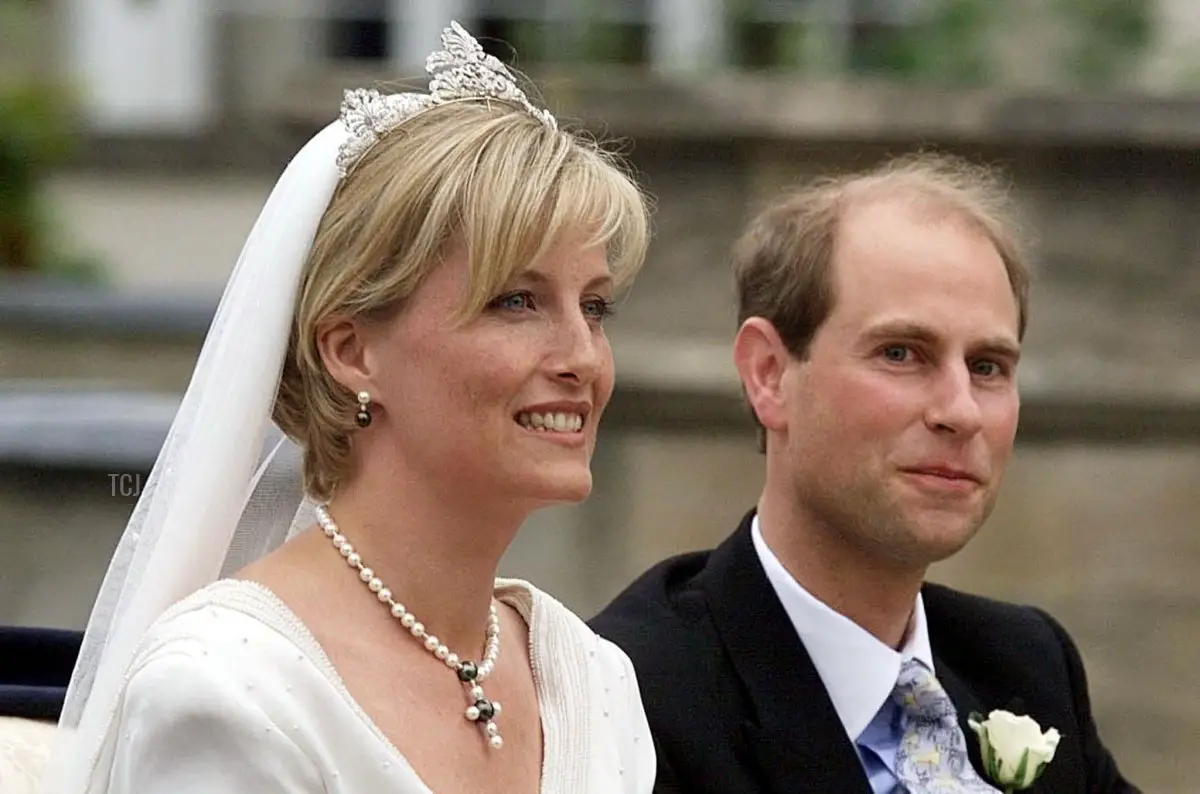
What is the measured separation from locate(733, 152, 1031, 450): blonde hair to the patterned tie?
47 centimetres

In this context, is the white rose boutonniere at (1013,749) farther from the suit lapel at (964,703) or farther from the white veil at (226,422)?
the white veil at (226,422)

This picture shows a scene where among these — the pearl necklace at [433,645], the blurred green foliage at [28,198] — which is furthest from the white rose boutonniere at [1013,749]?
the blurred green foliage at [28,198]

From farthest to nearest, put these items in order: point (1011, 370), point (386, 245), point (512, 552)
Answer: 1. point (512, 552)
2. point (1011, 370)
3. point (386, 245)

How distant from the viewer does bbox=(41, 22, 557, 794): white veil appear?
2.27 metres

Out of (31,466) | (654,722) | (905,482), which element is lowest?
(31,466)

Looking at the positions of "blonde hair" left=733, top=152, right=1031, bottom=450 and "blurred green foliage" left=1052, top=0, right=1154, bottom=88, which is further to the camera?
"blurred green foliage" left=1052, top=0, right=1154, bottom=88

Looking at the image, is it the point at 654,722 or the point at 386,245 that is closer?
the point at 386,245

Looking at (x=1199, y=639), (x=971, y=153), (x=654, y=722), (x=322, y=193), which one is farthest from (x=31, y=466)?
(x=1199, y=639)

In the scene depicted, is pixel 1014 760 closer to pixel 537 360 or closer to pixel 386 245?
pixel 537 360

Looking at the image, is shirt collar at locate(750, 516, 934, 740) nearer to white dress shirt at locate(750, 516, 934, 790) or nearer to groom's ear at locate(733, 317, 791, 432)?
white dress shirt at locate(750, 516, 934, 790)

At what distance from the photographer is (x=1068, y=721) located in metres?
3.23

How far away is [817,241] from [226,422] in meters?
1.17

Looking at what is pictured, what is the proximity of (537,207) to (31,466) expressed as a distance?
258 cm

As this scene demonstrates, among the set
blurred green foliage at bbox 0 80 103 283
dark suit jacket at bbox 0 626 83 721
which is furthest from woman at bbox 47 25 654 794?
blurred green foliage at bbox 0 80 103 283
